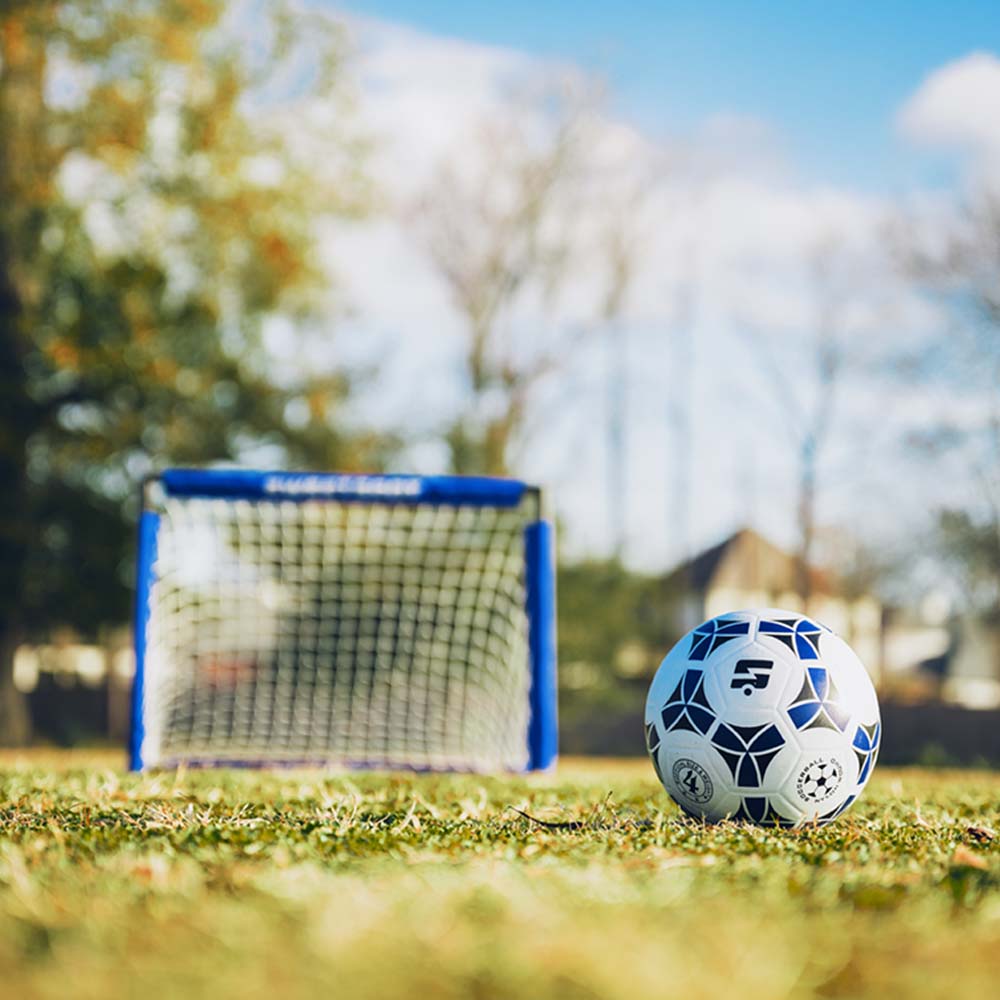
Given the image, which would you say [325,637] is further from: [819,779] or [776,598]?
[776,598]

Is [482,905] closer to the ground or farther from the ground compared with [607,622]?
farther from the ground

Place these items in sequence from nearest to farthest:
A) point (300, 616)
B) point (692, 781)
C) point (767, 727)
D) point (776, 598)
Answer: point (767, 727) < point (692, 781) < point (300, 616) < point (776, 598)

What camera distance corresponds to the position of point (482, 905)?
3449 millimetres

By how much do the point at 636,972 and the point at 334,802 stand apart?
3704mm

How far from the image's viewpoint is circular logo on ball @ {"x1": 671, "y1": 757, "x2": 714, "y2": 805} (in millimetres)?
5543

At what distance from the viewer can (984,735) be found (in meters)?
22.1

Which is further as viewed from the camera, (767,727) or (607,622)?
(607,622)

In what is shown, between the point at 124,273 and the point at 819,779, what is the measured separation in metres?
21.0

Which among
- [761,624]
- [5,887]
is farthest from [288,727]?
[5,887]

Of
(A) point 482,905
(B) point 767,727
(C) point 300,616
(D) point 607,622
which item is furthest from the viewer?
(D) point 607,622

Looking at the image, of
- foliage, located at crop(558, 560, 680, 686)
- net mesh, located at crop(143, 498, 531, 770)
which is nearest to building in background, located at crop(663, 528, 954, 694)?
foliage, located at crop(558, 560, 680, 686)

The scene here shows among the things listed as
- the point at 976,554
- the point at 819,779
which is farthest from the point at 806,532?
the point at 819,779

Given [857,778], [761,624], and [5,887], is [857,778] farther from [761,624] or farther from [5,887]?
[5,887]

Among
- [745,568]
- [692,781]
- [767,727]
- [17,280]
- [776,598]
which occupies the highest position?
[17,280]
